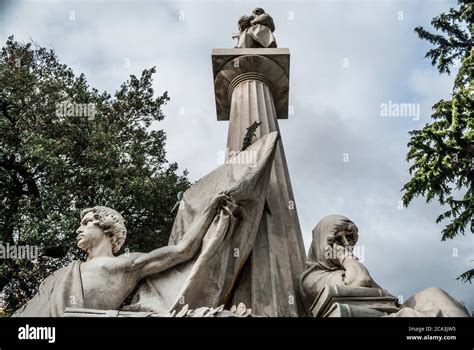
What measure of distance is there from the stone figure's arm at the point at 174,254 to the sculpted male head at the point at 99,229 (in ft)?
1.41

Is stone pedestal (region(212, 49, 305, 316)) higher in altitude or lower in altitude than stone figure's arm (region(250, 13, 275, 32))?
lower

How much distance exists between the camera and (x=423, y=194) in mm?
15789

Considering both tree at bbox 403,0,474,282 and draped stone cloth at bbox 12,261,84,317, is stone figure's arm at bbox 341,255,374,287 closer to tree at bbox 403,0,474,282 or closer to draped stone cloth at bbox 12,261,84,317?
draped stone cloth at bbox 12,261,84,317

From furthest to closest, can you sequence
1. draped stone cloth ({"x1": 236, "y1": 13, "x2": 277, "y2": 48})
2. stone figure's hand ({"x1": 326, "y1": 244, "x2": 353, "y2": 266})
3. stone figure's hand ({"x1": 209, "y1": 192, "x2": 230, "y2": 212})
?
draped stone cloth ({"x1": 236, "y1": 13, "x2": 277, "y2": 48}) → stone figure's hand ({"x1": 209, "y1": 192, "x2": 230, "y2": 212}) → stone figure's hand ({"x1": 326, "y1": 244, "x2": 353, "y2": 266})

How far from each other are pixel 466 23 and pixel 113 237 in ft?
47.9

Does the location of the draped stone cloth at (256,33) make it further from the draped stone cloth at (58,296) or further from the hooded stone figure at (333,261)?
the draped stone cloth at (58,296)

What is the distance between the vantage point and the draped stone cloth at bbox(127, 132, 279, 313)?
6195 mm

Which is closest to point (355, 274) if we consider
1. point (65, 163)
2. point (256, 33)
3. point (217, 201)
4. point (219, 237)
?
point (219, 237)

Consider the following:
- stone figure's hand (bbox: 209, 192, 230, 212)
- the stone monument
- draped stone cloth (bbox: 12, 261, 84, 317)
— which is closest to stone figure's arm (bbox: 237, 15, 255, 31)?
the stone monument

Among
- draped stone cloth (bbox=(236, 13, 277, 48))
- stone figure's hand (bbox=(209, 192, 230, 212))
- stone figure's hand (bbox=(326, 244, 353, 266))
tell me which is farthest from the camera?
draped stone cloth (bbox=(236, 13, 277, 48))

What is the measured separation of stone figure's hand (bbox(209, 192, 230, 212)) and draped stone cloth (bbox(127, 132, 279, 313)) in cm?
7

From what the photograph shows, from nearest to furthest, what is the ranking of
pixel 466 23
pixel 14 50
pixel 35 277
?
pixel 35 277
pixel 14 50
pixel 466 23
